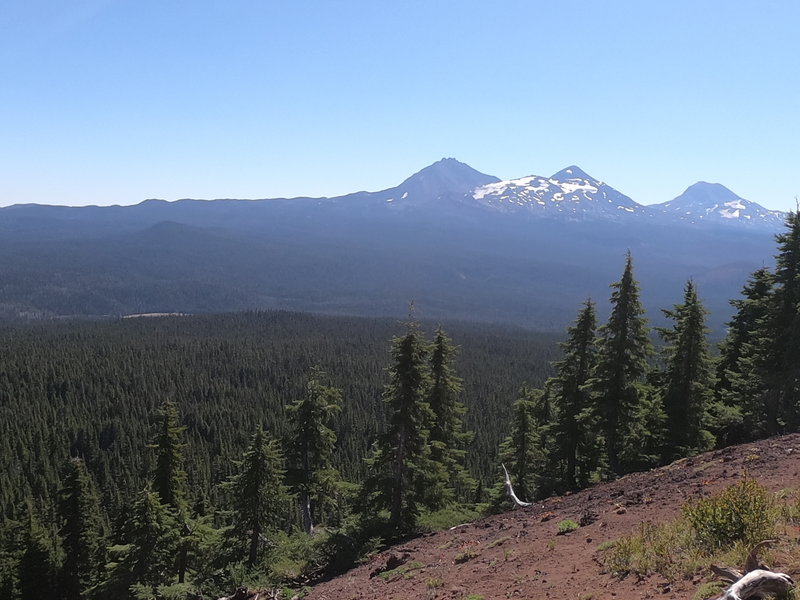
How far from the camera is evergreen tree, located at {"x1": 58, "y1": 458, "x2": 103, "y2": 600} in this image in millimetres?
33938

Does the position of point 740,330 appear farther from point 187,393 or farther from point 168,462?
point 187,393

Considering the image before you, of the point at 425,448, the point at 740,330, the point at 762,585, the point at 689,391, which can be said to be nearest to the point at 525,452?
the point at 689,391

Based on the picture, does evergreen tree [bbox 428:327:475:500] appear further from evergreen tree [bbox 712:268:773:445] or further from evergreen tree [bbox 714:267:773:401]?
evergreen tree [bbox 714:267:773:401]

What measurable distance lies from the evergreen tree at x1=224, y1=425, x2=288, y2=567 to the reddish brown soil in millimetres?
8405

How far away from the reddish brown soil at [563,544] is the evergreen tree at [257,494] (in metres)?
8.41

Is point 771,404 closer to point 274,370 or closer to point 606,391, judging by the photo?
point 606,391

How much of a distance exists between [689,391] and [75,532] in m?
37.4

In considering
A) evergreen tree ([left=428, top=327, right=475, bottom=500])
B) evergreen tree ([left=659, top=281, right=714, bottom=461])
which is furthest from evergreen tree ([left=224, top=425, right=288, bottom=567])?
evergreen tree ([left=659, top=281, right=714, bottom=461])

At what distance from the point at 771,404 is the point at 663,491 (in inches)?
485

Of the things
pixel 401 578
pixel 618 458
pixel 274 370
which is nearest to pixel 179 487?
pixel 401 578

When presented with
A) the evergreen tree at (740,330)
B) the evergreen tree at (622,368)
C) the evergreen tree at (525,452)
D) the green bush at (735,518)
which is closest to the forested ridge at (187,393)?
the evergreen tree at (525,452)

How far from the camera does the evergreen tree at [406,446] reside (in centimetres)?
2177

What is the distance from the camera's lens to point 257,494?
24.3 m

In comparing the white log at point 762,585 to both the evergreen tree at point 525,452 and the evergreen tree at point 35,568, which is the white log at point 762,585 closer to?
the evergreen tree at point 525,452
